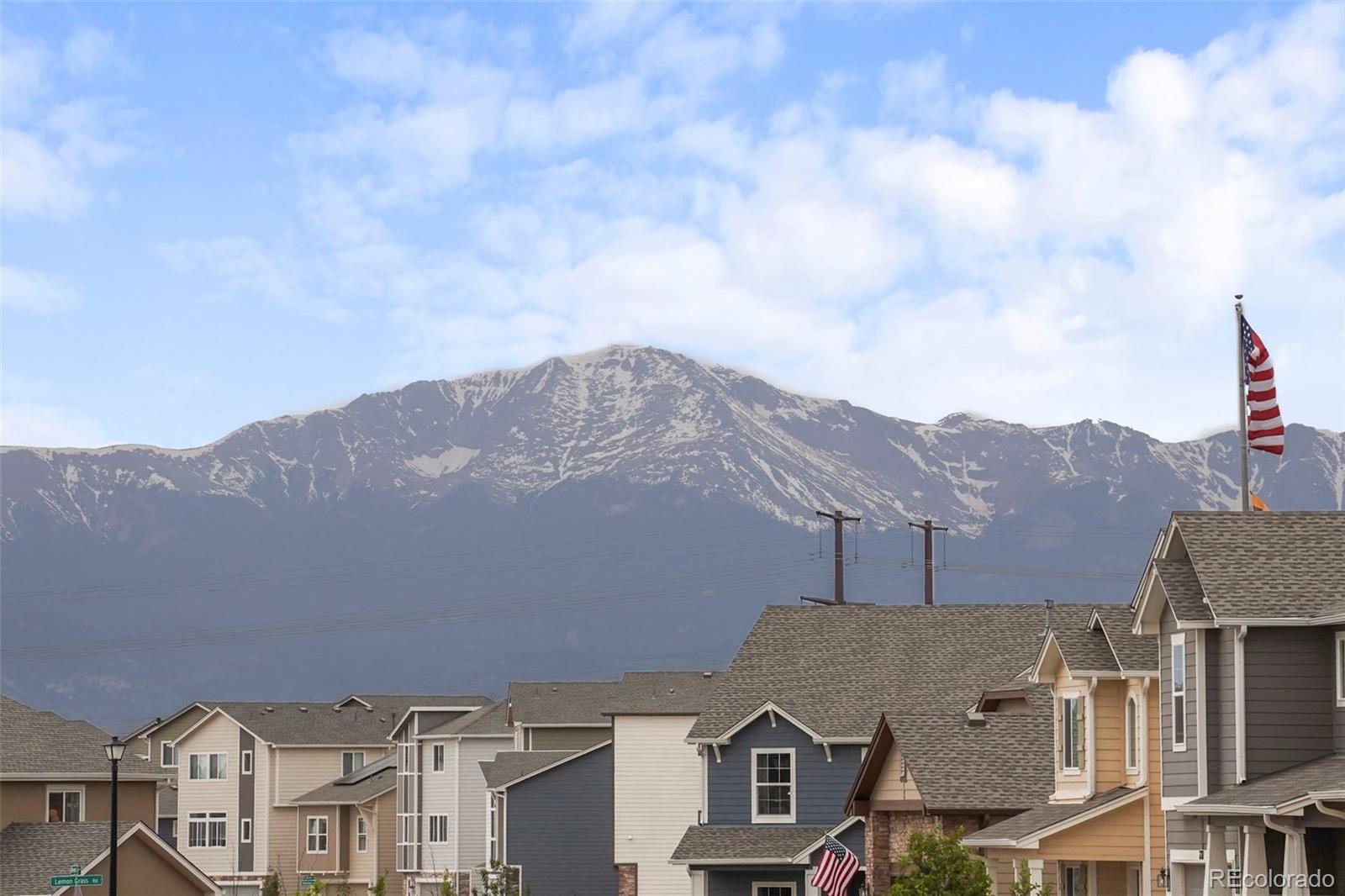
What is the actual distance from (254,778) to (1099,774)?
265ft

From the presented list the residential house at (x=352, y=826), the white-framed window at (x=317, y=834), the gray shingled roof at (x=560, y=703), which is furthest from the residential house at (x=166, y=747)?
the gray shingled roof at (x=560, y=703)

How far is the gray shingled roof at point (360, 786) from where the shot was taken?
10650cm

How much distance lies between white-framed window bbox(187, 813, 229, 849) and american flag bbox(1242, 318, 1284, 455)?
8419 centimetres

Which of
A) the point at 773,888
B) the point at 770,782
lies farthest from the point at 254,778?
the point at 773,888

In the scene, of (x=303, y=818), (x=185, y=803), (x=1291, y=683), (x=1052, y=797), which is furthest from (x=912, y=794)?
(x=185, y=803)

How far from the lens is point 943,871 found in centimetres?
3894

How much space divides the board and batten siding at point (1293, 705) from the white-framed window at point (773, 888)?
87.9ft

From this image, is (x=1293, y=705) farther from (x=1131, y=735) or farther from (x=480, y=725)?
(x=480, y=725)

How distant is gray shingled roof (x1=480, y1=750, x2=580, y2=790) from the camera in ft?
247

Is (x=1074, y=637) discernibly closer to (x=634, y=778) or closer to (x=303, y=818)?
(x=634, y=778)

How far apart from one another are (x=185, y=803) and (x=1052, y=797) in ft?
268

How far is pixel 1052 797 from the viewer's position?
4416 centimetres
